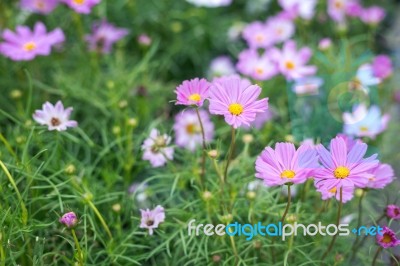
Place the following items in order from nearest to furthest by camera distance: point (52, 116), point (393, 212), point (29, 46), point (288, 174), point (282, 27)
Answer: point (288, 174) < point (393, 212) < point (52, 116) < point (29, 46) < point (282, 27)

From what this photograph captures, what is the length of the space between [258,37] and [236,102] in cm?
81

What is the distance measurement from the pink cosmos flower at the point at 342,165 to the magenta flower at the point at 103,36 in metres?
0.90

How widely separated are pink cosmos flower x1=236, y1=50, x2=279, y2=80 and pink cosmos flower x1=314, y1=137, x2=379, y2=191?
2.11ft

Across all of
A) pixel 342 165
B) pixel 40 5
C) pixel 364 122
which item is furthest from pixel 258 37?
pixel 342 165

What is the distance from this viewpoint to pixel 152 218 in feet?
3.70

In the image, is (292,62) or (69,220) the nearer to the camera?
(69,220)

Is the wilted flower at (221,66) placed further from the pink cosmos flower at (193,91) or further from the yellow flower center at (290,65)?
the pink cosmos flower at (193,91)

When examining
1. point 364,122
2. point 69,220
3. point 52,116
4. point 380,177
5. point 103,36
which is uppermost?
point 103,36

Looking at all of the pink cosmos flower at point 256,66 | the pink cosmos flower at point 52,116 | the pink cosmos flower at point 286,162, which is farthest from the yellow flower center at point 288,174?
the pink cosmos flower at point 256,66

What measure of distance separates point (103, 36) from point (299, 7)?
64 cm

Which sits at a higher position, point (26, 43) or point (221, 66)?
point (221, 66)

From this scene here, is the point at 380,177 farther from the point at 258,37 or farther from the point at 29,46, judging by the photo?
the point at 29,46

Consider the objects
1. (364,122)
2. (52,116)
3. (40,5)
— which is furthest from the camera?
(40,5)

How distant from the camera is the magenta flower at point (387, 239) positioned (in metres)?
1.01
